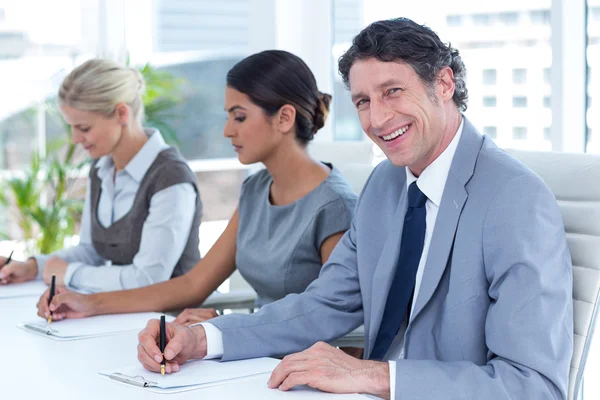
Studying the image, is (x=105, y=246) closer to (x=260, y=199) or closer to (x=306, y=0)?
(x=260, y=199)

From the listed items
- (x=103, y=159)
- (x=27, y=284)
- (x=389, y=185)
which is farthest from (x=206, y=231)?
(x=389, y=185)

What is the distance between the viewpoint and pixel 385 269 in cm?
175

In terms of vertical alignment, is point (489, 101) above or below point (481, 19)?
below

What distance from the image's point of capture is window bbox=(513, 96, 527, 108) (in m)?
3.17

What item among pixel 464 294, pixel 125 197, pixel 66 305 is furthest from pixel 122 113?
pixel 464 294

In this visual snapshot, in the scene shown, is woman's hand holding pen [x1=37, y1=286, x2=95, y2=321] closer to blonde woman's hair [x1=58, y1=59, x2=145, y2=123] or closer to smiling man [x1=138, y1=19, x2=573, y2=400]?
smiling man [x1=138, y1=19, x2=573, y2=400]

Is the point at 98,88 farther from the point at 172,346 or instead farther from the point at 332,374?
the point at 332,374

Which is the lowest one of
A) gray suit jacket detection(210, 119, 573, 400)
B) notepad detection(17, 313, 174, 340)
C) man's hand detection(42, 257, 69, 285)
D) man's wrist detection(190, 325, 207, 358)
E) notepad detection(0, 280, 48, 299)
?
notepad detection(0, 280, 48, 299)

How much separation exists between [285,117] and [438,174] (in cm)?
75

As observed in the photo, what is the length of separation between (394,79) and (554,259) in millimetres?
475

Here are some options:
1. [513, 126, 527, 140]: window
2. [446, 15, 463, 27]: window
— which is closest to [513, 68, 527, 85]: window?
[513, 126, 527, 140]: window

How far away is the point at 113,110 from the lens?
2850mm

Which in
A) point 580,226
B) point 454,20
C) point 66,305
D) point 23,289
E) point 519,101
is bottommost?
point 23,289

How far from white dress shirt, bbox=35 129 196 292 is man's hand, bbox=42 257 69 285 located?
25 millimetres
